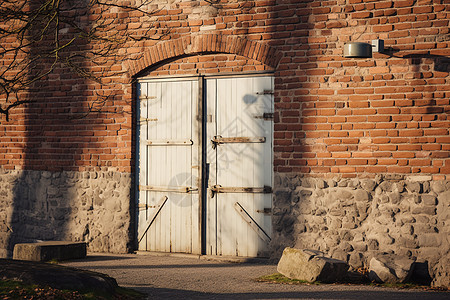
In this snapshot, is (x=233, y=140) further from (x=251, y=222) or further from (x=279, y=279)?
(x=279, y=279)

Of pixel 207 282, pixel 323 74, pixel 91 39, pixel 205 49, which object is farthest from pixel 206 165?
pixel 91 39

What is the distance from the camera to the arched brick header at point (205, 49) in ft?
30.3

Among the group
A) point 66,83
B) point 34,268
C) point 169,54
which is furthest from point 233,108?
point 34,268

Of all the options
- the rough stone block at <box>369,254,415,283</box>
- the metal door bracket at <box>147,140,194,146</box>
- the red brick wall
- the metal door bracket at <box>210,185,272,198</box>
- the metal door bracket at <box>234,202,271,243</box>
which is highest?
the red brick wall

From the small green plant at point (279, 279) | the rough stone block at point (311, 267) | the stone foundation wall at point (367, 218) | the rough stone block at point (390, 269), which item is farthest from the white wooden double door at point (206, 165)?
the rough stone block at point (390, 269)

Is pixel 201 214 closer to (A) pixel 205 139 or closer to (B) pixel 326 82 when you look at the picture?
(A) pixel 205 139

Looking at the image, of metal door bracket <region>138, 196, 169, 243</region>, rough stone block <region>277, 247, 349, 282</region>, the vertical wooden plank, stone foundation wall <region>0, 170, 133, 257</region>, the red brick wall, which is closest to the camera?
rough stone block <region>277, 247, 349, 282</region>

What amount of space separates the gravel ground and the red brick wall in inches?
62.8

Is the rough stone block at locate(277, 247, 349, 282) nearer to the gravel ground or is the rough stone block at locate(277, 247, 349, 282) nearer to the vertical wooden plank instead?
the gravel ground

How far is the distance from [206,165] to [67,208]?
256cm

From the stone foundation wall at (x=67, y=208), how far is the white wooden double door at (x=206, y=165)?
34 centimetres

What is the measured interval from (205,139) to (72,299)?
4513mm

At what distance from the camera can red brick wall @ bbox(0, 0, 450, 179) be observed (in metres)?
8.27

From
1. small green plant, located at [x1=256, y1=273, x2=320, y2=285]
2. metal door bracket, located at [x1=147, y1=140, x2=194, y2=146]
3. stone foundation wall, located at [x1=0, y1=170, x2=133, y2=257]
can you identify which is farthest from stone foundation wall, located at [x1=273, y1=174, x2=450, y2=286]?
stone foundation wall, located at [x1=0, y1=170, x2=133, y2=257]
